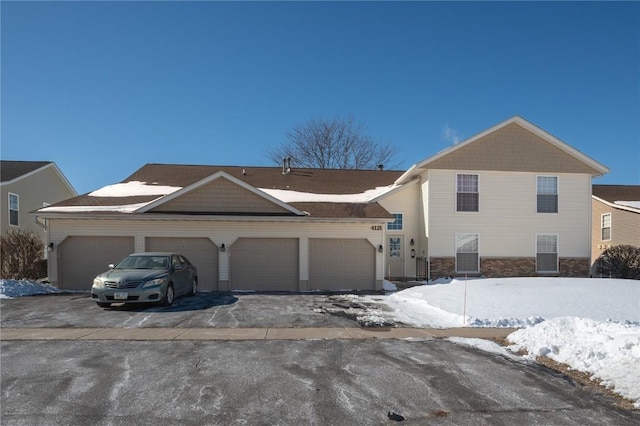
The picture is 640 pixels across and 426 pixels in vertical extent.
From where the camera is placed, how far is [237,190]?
632 inches

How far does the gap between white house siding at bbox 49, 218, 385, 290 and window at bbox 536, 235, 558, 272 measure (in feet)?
26.7

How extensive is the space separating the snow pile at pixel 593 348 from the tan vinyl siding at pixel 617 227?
17351 mm

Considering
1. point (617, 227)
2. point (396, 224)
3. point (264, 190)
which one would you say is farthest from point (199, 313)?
point (617, 227)

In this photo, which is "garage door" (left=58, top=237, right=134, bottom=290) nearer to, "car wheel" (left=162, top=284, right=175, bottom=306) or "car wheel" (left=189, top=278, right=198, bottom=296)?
"car wheel" (left=189, top=278, right=198, bottom=296)

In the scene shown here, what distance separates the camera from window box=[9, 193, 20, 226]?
2285 cm

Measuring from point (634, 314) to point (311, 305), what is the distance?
7.87m

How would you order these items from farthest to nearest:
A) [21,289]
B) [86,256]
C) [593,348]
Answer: [86,256] → [21,289] → [593,348]

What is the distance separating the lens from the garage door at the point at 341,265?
53.4ft

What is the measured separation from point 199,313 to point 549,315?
330 inches

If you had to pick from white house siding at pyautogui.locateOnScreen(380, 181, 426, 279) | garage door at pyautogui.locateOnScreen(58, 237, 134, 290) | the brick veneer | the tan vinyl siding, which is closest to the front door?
white house siding at pyautogui.locateOnScreen(380, 181, 426, 279)

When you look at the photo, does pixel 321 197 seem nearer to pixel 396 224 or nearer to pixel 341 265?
pixel 341 265

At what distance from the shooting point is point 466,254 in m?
19.0

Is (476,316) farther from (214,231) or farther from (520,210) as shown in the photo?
(520,210)

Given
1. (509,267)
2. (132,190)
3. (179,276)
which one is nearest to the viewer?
(179,276)
